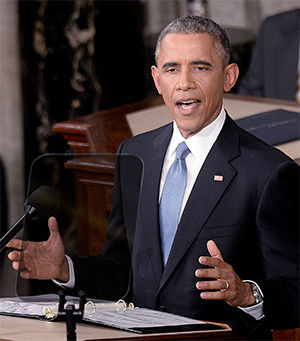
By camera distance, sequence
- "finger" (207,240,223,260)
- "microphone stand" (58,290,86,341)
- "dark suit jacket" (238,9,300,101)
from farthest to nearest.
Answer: "dark suit jacket" (238,9,300,101) < "finger" (207,240,223,260) < "microphone stand" (58,290,86,341)

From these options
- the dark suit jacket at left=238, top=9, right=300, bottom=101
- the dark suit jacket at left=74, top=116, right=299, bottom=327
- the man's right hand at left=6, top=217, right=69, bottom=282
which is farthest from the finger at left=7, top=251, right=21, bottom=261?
the dark suit jacket at left=238, top=9, right=300, bottom=101

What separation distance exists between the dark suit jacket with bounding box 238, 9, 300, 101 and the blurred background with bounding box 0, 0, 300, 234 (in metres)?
0.19

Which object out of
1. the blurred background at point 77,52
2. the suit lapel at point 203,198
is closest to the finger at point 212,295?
the suit lapel at point 203,198

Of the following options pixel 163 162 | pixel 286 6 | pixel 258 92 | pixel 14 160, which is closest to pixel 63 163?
pixel 163 162

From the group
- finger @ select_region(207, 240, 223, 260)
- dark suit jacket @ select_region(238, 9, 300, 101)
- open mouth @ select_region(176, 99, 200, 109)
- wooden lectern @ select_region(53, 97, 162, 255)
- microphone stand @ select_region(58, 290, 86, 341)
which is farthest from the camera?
dark suit jacket @ select_region(238, 9, 300, 101)

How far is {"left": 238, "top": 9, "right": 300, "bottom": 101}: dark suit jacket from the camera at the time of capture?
3174 millimetres

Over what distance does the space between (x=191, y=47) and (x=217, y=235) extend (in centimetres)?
33

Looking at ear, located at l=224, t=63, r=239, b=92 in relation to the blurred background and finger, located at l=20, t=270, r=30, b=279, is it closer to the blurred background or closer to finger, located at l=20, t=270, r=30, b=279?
finger, located at l=20, t=270, r=30, b=279

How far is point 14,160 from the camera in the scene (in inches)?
114

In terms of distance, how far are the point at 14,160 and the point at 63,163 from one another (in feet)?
3.74

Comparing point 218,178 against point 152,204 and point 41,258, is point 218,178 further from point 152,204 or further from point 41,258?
point 41,258

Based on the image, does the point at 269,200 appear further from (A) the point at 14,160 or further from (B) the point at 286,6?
(B) the point at 286,6

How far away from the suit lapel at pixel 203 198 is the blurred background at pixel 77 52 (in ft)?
5.62

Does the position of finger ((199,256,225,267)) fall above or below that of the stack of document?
above
